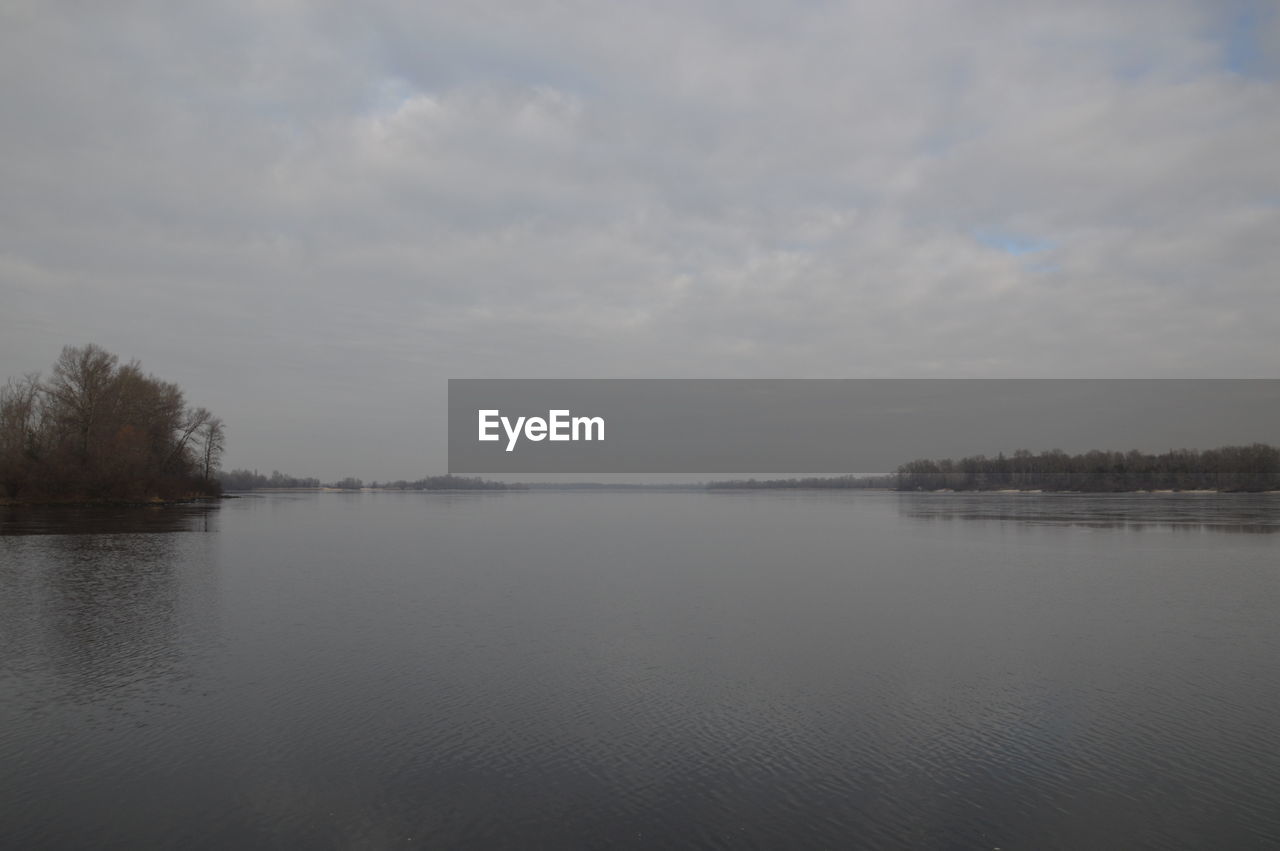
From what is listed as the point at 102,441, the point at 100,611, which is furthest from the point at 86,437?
the point at 100,611

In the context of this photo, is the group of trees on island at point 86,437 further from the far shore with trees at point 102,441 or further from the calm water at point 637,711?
the calm water at point 637,711

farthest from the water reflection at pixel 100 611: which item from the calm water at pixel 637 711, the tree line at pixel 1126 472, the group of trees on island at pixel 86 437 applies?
the tree line at pixel 1126 472

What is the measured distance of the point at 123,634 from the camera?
11852 millimetres

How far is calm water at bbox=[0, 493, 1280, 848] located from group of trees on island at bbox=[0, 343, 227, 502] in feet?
132

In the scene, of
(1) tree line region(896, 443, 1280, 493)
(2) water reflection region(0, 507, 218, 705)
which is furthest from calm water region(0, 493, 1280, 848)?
(1) tree line region(896, 443, 1280, 493)

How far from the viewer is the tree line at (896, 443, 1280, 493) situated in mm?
105188

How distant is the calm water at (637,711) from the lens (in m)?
5.85

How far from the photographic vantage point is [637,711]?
845 centimetres

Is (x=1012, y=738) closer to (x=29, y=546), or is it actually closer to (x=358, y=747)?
(x=358, y=747)

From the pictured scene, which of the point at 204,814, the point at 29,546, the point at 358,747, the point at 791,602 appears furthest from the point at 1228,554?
the point at 29,546

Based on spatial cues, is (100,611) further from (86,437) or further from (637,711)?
(86,437)

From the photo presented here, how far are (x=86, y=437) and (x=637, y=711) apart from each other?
59.1 m

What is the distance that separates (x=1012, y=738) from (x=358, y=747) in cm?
657

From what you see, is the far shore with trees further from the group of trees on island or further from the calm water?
the calm water
